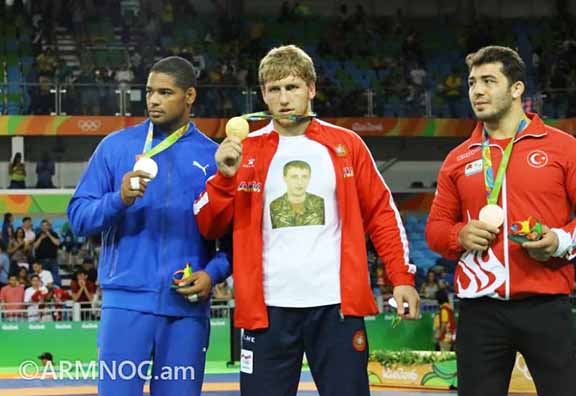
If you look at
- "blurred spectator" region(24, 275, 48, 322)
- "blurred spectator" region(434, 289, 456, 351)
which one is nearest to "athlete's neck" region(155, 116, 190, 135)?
"blurred spectator" region(434, 289, 456, 351)

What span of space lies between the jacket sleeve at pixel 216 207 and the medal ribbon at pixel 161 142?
0.31m

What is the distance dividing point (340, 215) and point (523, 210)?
0.87 m

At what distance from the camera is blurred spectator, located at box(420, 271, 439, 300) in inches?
591

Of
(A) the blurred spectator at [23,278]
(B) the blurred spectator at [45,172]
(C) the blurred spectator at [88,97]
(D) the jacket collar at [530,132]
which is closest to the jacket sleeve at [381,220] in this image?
(D) the jacket collar at [530,132]

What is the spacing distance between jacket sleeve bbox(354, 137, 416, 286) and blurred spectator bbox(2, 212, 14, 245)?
13.5 metres

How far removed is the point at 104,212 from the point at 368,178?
122 cm

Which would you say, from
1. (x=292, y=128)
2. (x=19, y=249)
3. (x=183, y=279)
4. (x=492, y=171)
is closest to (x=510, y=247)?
(x=492, y=171)

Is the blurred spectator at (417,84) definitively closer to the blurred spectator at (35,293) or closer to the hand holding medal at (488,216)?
the blurred spectator at (35,293)

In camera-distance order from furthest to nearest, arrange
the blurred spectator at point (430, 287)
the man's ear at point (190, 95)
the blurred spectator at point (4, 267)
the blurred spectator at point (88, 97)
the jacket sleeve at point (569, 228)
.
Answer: the blurred spectator at point (88, 97) < the blurred spectator at point (4, 267) < the blurred spectator at point (430, 287) < the man's ear at point (190, 95) < the jacket sleeve at point (569, 228)

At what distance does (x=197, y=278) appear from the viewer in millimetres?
4488

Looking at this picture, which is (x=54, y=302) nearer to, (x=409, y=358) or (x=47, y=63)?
(x=409, y=358)

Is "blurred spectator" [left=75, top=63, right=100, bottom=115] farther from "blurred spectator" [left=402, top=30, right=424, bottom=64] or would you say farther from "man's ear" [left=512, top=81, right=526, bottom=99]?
"man's ear" [left=512, top=81, right=526, bottom=99]

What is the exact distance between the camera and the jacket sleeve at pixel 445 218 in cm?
464

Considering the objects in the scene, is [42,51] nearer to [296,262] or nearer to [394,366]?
[394,366]
